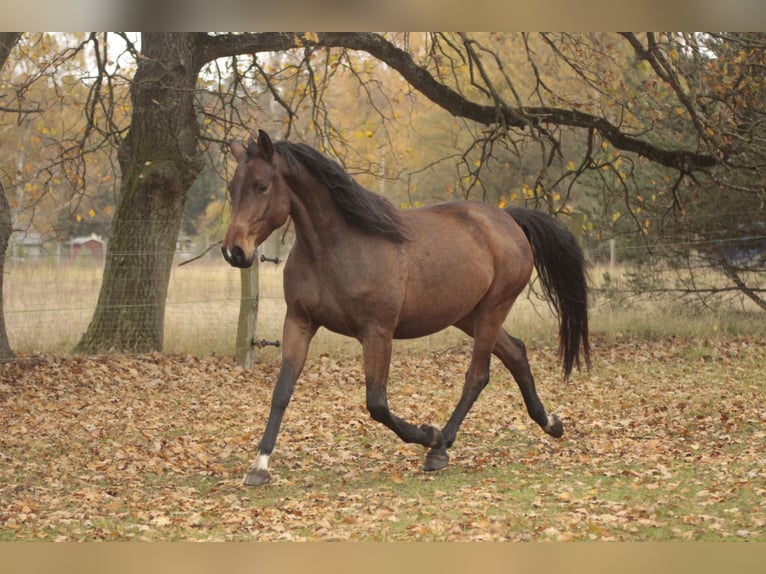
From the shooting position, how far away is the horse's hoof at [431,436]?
6.52 meters

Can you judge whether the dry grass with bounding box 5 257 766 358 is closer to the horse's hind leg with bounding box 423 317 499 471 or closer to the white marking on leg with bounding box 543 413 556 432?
the white marking on leg with bounding box 543 413 556 432

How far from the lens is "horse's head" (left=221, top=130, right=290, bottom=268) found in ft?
18.6

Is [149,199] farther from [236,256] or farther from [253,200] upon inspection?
[236,256]

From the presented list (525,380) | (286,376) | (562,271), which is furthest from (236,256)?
(562,271)

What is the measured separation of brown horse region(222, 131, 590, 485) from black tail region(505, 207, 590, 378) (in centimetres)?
58

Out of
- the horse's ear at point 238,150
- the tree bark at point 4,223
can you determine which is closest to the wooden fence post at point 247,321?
the tree bark at point 4,223

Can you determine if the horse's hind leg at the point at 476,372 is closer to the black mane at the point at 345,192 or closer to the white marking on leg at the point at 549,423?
the white marking on leg at the point at 549,423

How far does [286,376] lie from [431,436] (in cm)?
109

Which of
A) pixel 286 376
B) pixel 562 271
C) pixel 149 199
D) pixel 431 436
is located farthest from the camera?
pixel 149 199

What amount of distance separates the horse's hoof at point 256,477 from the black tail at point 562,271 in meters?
2.97

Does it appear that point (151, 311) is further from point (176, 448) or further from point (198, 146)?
point (176, 448)

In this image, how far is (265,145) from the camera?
591 cm

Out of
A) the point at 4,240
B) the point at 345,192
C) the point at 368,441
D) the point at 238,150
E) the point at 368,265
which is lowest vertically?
the point at 368,441

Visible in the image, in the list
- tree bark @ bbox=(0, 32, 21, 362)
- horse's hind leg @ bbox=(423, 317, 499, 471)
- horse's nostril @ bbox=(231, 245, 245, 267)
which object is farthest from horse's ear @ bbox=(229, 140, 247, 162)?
tree bark @ bbox=(0, 32, 21, 362)
